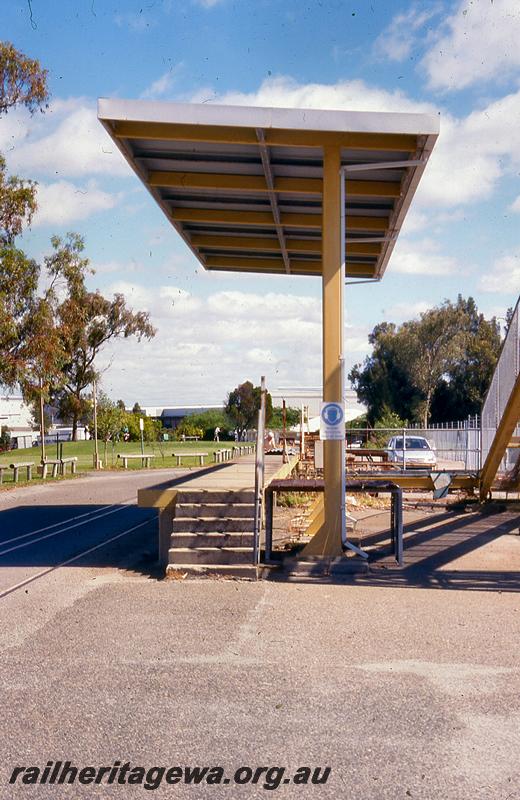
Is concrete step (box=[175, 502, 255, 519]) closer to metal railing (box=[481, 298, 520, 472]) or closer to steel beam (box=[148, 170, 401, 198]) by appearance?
metal railing (box=[481, 298, 520, 472])

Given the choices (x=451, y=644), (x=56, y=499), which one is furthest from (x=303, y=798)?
(x=56, y=499)

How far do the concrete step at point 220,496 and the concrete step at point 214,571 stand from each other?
0.94m

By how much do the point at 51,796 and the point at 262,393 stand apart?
854 cm

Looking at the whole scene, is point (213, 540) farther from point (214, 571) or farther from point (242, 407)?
point (242, 407)

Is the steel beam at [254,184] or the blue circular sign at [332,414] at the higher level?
the steel beam at [254,184]

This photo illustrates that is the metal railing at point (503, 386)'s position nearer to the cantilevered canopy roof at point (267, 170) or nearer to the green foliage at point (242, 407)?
the cantilevered canopy roof at point (267, 170)

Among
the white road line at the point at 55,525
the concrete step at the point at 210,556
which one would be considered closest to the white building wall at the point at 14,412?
the white road line at the point at 55,525

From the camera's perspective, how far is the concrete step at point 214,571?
35.0ft

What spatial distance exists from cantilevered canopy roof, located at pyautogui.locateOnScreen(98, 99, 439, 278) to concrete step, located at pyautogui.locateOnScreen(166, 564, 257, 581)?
17.7 feet

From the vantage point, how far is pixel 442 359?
71312 mm

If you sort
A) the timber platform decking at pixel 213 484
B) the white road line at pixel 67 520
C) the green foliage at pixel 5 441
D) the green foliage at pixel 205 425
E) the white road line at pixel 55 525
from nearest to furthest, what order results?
the timber platform decking at pixel 213 484 < the white road line at pixel 55 525 < the white road line at pixel 67 520 < the green foliage at pixel 5 441 < the green foliage at pixel 205 425

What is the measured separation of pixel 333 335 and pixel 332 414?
1053 millimetres

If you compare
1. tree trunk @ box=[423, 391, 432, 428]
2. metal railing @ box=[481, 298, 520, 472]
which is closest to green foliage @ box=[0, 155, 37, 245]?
metal railing @ box=[481, 298, 520, 472]

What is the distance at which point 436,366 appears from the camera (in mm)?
71312
